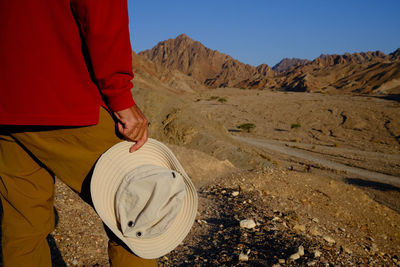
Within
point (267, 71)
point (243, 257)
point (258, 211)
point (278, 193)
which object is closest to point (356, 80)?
point (278, 193)

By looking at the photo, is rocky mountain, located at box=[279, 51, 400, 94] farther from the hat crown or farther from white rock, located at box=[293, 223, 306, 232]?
the hat crown

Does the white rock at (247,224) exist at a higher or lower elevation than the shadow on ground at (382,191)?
higher

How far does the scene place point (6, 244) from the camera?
130cm

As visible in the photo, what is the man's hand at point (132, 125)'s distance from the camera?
4.10 feet

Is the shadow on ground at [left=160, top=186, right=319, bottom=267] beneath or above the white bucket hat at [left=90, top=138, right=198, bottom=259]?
beneath

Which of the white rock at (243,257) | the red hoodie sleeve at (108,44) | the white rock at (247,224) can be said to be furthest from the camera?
the white rock at (247,224)

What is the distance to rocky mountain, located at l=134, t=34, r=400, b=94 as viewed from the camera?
55969 mm

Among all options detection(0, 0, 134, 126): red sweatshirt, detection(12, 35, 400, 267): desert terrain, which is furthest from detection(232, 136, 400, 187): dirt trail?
detection(0, 0, 134, 126): red sweatshirt

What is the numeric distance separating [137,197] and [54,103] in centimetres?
54

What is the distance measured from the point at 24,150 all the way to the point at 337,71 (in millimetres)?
80934

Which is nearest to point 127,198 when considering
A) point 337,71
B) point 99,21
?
point 99,21

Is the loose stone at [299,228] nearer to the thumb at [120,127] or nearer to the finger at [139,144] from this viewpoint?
the finger at [139,144]

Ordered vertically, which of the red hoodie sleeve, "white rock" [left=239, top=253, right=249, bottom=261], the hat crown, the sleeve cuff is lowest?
"white rock" [left=239, top=253, right=249, bottom=261]

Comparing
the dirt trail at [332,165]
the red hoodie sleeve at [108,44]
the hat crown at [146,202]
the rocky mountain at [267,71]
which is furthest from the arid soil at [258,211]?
the rocky mountain at [267,71]
